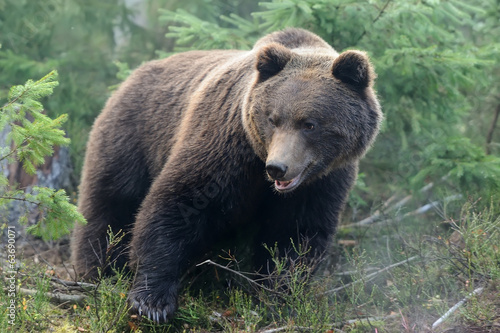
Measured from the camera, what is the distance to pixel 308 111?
4.89 m

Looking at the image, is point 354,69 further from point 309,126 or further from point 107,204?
point 107,204

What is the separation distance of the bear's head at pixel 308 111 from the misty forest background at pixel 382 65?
1583 millimetres

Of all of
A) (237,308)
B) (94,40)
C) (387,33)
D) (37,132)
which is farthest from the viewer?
(94,40)

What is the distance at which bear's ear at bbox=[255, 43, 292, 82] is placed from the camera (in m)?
5.12

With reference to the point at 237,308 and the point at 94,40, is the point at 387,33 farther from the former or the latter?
the point at 94,40

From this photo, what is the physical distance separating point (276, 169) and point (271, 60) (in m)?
1.07

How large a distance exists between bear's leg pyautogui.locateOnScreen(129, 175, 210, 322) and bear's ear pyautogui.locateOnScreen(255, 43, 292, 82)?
1.25m

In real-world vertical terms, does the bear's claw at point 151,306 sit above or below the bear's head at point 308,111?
below

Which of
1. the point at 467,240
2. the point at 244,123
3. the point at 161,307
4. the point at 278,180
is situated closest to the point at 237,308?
the point at 161,307

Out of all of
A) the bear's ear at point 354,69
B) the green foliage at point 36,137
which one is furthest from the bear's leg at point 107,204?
the bear's ear at point 354,69

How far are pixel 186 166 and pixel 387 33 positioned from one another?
3755 mm

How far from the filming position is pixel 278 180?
15.8ft

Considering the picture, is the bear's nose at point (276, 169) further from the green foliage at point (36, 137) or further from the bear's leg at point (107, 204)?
the bear's leg at point (107, 204)

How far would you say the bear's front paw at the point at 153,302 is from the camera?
5.23 metres
